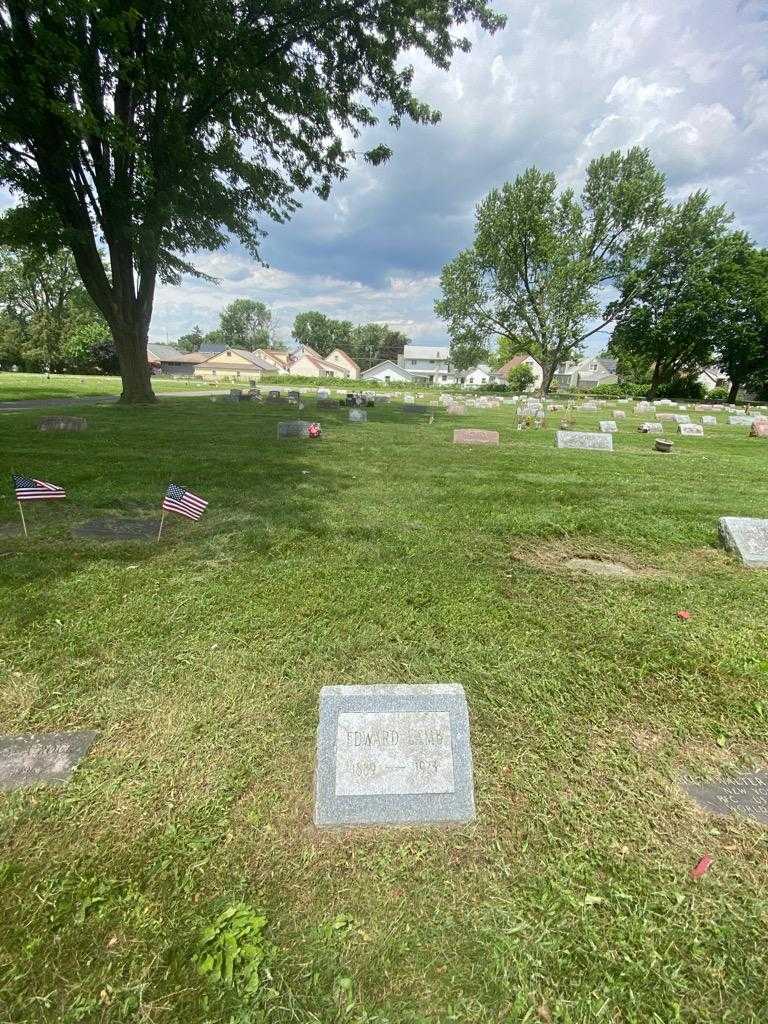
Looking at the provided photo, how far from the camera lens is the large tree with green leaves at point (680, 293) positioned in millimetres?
36094

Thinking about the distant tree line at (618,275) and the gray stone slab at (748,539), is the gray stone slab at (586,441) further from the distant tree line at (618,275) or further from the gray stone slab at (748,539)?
the distant tree line at (618,275)

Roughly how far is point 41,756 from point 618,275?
46020 millimetres

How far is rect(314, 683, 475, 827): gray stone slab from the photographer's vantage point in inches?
81.0

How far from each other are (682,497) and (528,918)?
6972mm

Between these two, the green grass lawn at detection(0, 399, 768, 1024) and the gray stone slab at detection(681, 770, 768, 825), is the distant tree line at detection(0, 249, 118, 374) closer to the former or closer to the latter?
the green grass lawn at detection(0, 399, 768, 1024)

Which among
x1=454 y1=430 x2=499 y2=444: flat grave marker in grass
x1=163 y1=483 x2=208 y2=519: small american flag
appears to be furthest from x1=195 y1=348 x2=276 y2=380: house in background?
x1=163 y1=483 x2=208 y2=519: small american flag

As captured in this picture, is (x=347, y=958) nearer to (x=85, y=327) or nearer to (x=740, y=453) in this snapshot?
(x=740, y=453)

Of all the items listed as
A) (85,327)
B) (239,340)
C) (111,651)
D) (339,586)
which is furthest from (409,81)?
(239,340)

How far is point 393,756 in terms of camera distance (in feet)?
7.14

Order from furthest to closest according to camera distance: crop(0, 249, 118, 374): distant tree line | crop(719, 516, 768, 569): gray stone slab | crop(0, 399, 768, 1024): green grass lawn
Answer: crop(0, 249, 118, 374): distant tree line → crop(719, 516, 768, 569): gray stone slab → crop(0, 399, 768, 1024): green grass lawn

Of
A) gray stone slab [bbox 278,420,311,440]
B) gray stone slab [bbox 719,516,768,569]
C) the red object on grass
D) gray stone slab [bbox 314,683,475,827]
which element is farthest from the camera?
gray stone slab [bbox 278,420,311,440]

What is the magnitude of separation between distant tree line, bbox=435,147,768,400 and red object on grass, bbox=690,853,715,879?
125 feet

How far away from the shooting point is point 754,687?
2914mm

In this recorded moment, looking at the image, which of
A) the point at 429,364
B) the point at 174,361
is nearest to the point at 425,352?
the point at 429,364
